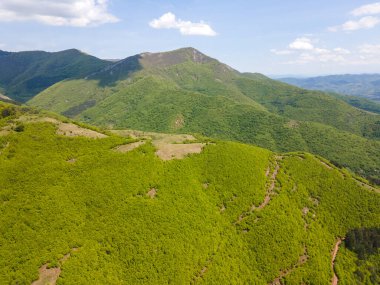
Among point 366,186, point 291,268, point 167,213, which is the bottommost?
point 291,268

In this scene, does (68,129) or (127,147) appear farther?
(68,129)

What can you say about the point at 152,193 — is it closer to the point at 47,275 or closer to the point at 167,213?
the point at 167,213

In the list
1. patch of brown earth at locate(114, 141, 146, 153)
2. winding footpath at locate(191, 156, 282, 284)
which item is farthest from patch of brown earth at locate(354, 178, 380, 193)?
patch of brown earth at locate(114, 141, 146, 153)

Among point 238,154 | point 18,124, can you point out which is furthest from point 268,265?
point 18,124

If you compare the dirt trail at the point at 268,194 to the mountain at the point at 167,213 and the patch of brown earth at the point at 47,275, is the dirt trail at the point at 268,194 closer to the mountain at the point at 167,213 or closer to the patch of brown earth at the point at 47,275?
the mountain at the point at 167,213

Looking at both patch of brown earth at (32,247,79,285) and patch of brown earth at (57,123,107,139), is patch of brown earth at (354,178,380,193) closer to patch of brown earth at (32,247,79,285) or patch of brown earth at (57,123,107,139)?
patch of brown earth at (57,123,107,139)

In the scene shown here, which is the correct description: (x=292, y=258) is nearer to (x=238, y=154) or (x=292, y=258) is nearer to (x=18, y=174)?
(x=238, y=154)

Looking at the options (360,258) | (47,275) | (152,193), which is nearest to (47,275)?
(47,275)
